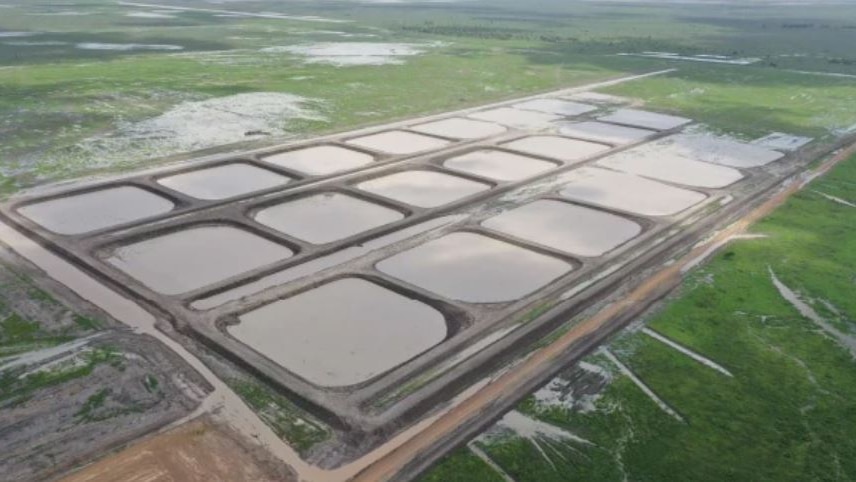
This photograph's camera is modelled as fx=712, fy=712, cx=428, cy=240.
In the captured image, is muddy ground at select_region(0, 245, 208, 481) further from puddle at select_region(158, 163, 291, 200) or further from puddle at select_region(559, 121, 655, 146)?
puddle at select_region(559, 121, 655, 146)

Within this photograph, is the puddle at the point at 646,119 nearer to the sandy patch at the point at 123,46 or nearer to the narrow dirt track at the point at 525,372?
the narrow dirt track at the point at 525,372

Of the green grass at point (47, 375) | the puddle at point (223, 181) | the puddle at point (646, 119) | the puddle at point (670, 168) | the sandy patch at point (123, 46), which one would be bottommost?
the puddle at point (646, 119)

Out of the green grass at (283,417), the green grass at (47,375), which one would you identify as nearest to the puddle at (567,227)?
the green grass at (283,417)

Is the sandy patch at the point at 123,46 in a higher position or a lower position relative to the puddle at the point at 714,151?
higher

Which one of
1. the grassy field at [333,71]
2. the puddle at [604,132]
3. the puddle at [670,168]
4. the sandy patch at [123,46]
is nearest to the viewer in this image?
the puddle at [670,168]

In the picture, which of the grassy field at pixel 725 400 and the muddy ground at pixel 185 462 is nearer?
the muddy ground at pixel 185 462

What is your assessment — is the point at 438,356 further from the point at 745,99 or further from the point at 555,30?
the point at 555,30

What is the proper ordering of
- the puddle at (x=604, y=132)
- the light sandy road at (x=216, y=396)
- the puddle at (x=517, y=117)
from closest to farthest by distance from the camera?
the light sandy road at (x=216, y=396)
the puddle at (x=604, y=132)
the puddle at (x=517, y=117)

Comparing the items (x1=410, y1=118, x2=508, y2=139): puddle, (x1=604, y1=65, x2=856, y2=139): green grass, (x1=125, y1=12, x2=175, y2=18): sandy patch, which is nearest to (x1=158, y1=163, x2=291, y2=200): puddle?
(x1=410, y1=118, x2=508, y2=139): puddle
